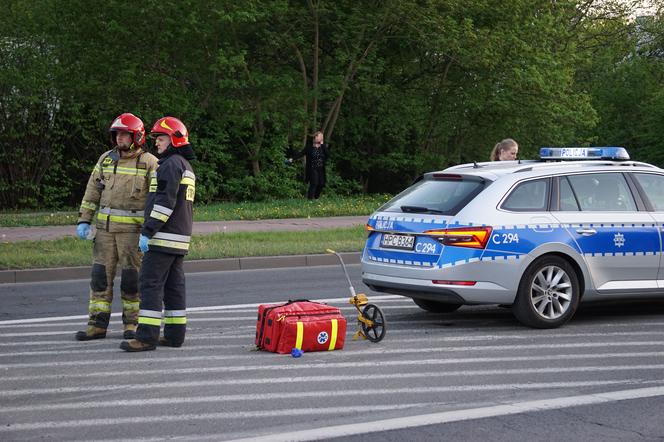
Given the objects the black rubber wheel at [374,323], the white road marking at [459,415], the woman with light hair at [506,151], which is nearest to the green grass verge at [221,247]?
the woman with light hair at [506,151]

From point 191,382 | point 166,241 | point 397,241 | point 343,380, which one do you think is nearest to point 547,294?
point 397,241

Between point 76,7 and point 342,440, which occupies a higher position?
point 76,7

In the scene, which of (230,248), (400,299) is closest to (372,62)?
(230,248)

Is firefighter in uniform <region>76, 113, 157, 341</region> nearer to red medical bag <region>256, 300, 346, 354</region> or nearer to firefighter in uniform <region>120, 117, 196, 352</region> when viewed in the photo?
firefighter in uniform <region>120, 117, 196, 352</region>

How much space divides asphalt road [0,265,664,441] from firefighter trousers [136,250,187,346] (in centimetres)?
19

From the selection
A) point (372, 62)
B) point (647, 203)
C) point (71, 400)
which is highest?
point (372, 62)

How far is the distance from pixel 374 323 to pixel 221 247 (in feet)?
27.5

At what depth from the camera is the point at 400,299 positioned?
1208 centimetres

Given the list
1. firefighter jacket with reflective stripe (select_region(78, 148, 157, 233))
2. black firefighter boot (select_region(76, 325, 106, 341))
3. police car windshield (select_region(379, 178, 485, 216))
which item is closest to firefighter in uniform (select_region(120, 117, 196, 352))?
firefighter jacket with reflective stripe (select_region(78, 148, 157, 233))

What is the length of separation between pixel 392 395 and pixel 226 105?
2182 cm

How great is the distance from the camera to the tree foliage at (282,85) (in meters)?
27.2

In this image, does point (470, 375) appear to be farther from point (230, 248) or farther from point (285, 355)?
point (230, 248)

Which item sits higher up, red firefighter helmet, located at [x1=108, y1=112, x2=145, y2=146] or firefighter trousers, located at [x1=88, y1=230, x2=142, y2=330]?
red firefighter helmet, located at [x1=108, y1=112, x2=145, y2=146]

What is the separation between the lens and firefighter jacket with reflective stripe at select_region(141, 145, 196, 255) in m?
8.87
